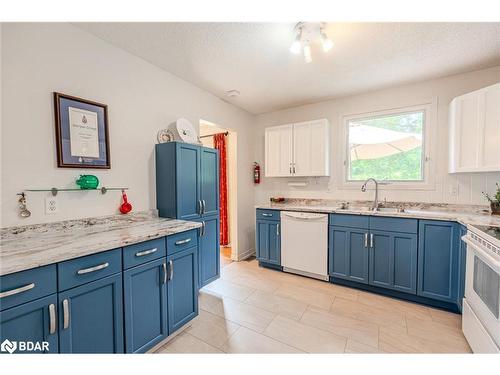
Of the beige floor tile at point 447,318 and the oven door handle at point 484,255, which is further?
the beige floor tile at point 447,318

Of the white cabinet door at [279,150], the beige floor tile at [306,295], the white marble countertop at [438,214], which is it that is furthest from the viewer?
the white cabinet door at [279,150]

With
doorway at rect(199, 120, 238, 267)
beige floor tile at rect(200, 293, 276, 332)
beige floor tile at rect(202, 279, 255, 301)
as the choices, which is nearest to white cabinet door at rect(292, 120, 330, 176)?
doorway at rect(199, 120, 238, 267)

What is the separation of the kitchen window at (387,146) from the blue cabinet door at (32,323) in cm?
333

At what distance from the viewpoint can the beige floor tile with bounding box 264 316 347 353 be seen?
1649 mm

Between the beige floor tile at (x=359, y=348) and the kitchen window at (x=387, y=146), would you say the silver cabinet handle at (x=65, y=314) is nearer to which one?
the beige floor tile at (x=359, y=348)

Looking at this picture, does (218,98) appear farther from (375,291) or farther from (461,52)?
(375,291)

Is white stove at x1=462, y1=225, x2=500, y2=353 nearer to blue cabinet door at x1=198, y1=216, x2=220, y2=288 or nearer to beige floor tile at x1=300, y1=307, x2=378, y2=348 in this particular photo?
beige floor tile at x1=300, y1=307, x2=378, y2=348

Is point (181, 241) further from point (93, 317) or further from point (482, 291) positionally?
point (482, 291)

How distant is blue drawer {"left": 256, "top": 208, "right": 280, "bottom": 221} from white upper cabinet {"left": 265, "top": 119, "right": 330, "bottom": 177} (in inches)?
25.3

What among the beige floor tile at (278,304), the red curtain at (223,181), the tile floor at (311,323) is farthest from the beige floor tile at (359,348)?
the red curtain at (223,181)

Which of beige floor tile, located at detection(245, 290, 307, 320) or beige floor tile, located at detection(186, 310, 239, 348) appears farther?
beige floor tile, located at detection(245, 290, 307, 320)

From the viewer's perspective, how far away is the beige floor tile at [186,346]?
63.4 inches

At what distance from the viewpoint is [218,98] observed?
10.4 feet

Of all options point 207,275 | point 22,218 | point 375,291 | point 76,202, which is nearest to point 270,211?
point 207,275
